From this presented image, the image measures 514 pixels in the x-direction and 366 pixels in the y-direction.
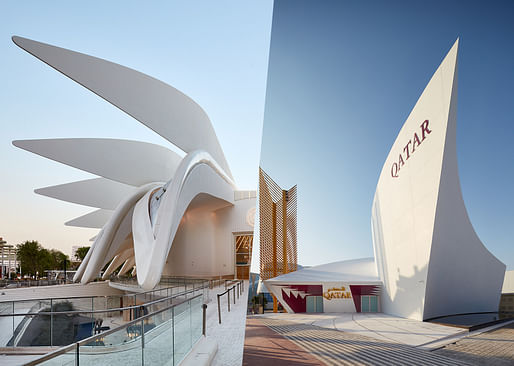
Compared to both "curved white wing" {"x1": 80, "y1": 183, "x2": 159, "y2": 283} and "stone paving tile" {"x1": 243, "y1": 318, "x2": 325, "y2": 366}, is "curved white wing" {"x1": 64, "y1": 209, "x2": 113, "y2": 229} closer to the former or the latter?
"curved white wing" {"x1": 80, "y1": 183, "x2": 159, "y2": 283}

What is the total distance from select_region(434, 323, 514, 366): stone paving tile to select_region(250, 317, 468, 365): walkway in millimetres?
297

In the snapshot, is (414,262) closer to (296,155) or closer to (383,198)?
(383,198)

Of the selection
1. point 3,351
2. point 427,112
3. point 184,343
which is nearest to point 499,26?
point 427,112

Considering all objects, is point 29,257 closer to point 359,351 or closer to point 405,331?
→ point 405,331

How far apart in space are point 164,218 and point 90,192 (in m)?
15.2

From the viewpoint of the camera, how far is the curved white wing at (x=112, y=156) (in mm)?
19011

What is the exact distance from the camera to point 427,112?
10031 mm

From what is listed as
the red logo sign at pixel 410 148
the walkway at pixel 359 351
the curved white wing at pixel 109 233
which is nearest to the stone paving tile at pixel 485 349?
the walkway at pixel 359 351

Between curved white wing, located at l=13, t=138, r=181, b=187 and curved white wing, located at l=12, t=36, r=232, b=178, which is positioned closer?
curved white wing, located at l=12, t=36, r=232, b=178

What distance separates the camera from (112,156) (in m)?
21.8

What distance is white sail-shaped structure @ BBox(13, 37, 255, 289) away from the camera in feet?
49.4

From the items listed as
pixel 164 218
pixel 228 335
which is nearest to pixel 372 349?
pixel 228 335

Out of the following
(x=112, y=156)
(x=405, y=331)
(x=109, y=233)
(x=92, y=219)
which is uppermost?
(x=112, y=156)

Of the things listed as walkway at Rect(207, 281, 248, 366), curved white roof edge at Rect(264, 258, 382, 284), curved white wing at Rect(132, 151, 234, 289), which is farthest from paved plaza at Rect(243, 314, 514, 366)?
curved white wing at Rect(132, 151, 234, 289)
